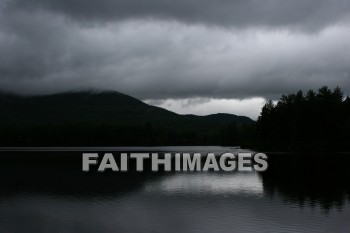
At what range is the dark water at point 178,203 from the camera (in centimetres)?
2900

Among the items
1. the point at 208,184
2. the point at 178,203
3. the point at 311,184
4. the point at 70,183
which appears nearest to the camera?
the point at 178,203

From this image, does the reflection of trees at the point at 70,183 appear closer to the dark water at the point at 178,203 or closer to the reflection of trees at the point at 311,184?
the dark water at the point at 178,203

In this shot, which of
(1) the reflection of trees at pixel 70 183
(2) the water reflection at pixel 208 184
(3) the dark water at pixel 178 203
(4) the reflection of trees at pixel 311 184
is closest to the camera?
(3) the dark water at pixel 178 203

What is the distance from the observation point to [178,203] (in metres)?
38.0

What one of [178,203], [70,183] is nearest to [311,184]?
[178,203]

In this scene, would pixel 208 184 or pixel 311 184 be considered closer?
pixel 311 184

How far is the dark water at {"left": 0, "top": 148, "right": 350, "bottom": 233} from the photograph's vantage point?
95.1 feet

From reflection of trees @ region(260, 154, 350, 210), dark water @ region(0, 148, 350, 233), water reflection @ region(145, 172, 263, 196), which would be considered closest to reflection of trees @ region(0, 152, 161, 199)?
dark water @ region(0, 148, 350, 233)

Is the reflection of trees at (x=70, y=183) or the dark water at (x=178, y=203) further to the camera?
the reflection of trees at (x=70, y=183)

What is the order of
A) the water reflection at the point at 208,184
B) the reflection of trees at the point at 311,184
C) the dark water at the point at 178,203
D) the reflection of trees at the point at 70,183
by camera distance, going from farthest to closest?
1. the reflection of trees at the point at 70,183
2. the water reflection at the point at 208,184
3. the reflection of trees at the point at 311,184
4. the dark water at the point at 178,203

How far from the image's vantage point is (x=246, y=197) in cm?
4066

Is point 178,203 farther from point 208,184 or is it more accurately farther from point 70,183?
point 70,183

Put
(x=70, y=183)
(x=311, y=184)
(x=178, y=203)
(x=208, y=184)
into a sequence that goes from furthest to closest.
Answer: (x=70, y=183)
(x=208, y=184)
(x=311, y=184)
(x=178, y=203)

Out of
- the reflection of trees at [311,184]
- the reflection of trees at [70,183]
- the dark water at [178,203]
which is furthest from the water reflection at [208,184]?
the reflection of trees at [70,183]
